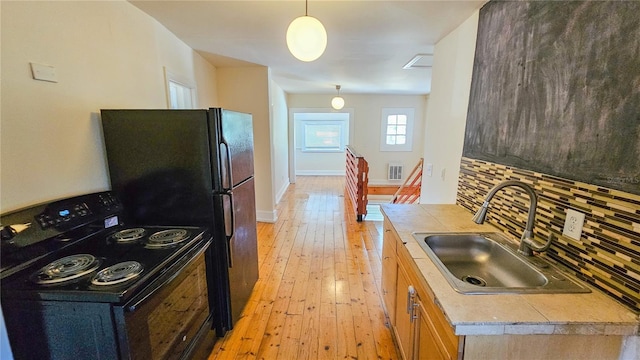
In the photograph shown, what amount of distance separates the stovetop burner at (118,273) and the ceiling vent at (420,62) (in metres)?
3.34

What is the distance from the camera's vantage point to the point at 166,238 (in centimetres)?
153

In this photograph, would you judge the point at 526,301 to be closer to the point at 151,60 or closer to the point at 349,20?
the point at 349,20

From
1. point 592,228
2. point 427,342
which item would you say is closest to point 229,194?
point 427,342

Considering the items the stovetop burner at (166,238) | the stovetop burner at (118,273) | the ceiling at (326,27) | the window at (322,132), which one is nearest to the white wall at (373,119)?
the window at (322,132)

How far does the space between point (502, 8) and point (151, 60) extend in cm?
259

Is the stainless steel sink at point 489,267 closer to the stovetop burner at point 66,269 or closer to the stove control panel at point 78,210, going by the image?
the stovetop burner at point 66,269

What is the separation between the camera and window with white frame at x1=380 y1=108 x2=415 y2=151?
7.18 m

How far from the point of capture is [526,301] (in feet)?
3.11

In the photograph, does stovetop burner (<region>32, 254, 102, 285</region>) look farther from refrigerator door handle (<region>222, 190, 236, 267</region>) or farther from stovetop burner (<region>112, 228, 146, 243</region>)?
refrigerator door handle (<region>222, 190, 236, 267</region>)

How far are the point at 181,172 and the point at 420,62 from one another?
318 centimetres

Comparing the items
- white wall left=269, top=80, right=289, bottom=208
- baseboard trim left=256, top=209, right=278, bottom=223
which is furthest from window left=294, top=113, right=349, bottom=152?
baseboard trim left=256, top=209, right=278, bottom=223

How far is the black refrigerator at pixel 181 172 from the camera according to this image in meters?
1.66

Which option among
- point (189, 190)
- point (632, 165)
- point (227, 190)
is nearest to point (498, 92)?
point (632, 165)

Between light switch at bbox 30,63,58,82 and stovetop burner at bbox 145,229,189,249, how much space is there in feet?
3.04
